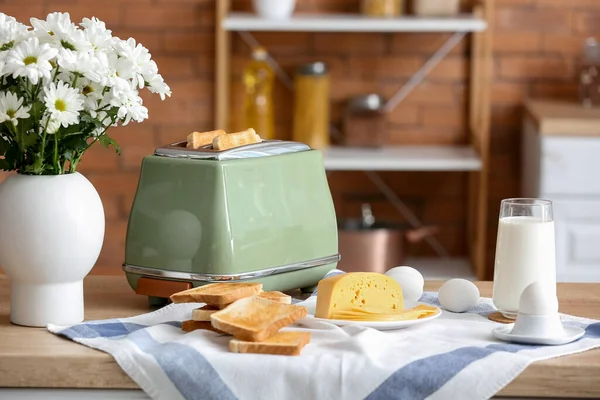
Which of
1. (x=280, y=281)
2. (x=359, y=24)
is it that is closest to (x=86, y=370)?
(x=280, y=281)

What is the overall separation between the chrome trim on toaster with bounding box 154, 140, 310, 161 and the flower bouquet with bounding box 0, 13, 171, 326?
12cm

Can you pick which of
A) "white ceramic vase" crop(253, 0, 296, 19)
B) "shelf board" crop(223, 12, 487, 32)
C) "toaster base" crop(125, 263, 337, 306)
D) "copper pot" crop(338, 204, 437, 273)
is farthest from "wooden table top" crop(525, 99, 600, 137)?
"toaster base" crop(125, 263, 337, 306)

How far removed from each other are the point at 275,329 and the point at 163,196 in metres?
0.32

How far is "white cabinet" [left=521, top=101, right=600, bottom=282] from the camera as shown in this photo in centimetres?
298

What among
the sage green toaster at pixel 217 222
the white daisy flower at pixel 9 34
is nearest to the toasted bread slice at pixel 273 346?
the sage green toaster at pixel 217 222

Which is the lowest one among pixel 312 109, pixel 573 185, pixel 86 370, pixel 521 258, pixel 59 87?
pixel 86 370

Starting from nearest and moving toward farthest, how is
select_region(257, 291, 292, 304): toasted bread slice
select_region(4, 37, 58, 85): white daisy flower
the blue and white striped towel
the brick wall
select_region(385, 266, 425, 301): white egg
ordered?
1. the blue and white striped towel
2. select_region(4, 37, 58, 85): white daisy flower
3. select_region(257, 291, 292, 304): toasted bread slice
4. select_region(385, 266, 425, 301): white egg
5. the brick wall

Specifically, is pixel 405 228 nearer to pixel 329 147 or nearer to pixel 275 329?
pixel 329 147

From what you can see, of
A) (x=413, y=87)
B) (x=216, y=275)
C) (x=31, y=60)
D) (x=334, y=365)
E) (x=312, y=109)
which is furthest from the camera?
(x=413, y=87)

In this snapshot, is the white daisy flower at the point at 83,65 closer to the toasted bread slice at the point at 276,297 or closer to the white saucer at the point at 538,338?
the toasted bread slice at the point at 276,297

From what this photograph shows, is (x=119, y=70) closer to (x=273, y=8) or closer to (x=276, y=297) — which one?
(x=276, y=297)

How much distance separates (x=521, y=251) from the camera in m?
1.40

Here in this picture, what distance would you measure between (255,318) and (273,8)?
210 cm

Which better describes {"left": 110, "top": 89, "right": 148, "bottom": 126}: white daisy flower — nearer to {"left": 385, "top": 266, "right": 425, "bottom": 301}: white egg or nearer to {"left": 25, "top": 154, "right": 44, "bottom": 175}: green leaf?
{"left": 25, "top": 154, "right": 44, "bottom": 175}: green leaf
